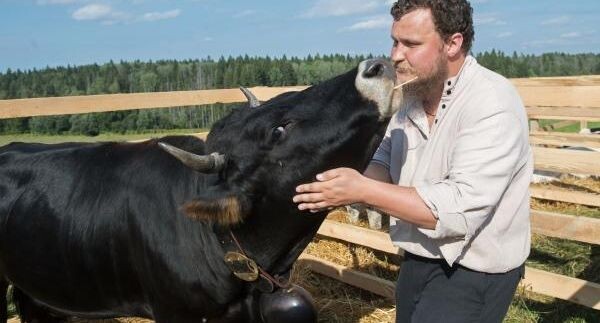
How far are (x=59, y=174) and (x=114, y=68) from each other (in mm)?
37039

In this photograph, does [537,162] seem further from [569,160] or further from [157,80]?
[157,80]

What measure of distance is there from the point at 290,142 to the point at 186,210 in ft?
1.79

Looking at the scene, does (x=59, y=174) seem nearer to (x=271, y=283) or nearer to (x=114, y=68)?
(x=271, y=283)

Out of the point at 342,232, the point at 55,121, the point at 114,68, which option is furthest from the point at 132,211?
the point at 114,68

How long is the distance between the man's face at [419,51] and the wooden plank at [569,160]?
2.54 m

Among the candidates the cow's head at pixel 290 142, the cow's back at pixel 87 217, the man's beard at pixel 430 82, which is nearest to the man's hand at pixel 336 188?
the cow's head at pixel 290 142

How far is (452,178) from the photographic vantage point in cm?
243

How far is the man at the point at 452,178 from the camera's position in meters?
2.35

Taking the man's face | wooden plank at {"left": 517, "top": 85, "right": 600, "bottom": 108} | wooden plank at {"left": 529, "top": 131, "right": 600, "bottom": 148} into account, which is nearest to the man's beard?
the man's face

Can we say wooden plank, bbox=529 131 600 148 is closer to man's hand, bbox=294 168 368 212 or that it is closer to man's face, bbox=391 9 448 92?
man's face, bbox=391 9 448 92

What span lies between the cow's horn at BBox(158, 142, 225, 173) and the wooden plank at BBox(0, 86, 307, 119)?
Answer: 451 centimetres

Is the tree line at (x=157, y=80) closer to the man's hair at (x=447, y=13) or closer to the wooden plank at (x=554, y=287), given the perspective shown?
the wooden plank at (x=554, y=287)

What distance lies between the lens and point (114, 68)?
38.7 metres

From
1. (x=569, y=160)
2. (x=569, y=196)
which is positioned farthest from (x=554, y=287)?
(x=569, y=196)
